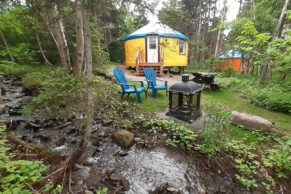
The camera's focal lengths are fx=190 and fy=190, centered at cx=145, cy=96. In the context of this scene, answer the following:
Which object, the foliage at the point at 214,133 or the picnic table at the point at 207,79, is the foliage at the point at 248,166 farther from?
the picnic table at the point at 207,79

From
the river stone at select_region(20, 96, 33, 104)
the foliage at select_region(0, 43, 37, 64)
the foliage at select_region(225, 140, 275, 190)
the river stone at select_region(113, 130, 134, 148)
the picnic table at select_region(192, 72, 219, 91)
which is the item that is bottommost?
the foliage at select_region(225, 140, 275, 190)

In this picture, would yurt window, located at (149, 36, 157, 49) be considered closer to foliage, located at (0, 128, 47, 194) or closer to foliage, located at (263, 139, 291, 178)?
foliage, located at (263, 139, 291, 178)

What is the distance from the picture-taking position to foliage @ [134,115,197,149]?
11.7 ft

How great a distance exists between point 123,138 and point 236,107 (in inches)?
149

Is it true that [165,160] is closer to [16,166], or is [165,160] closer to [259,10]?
[16,166]

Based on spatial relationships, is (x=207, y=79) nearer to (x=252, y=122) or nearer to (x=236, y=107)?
(x=236, y=107)

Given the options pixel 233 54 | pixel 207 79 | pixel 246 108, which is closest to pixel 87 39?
pixel 246 108

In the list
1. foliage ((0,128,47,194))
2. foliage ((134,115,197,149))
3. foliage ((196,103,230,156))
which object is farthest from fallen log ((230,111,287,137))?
foliage ((0,128,47,194))

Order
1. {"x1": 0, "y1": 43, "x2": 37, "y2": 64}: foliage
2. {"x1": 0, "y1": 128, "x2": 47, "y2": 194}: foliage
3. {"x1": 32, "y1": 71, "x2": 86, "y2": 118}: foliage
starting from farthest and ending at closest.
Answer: {"x1": 0, "y1": 43, "x2": 37, "y2": 64}: foliage, {"x1": 32, "y1": 71, "x2": 86, "y2": 118}: foliage, {"x1": 0, "y1": 128, "x2": 47, "y2": 194}: foliage

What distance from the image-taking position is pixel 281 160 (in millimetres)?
3088

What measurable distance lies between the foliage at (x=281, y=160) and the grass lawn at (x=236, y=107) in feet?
1.88

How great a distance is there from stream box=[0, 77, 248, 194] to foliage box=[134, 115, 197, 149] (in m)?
0.23

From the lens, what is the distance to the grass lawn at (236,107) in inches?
160

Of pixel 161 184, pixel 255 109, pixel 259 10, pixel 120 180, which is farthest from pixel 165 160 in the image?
pixel 259 10
